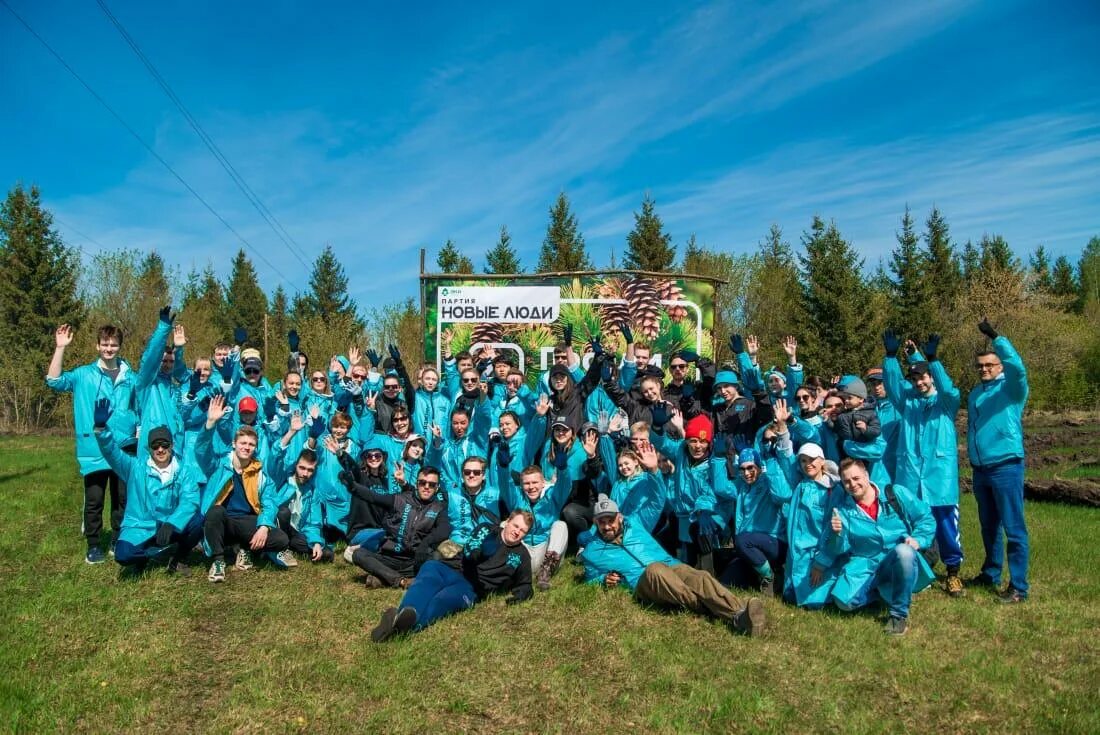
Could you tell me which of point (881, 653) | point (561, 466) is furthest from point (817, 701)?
point (561, 466)

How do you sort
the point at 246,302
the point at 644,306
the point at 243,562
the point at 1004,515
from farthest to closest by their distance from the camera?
1. the point at 246,302
2. the point at 644,306
3. the point at 243,562
4. the point at 1004,515

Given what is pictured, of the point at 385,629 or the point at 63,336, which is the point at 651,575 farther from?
the point at 63,336

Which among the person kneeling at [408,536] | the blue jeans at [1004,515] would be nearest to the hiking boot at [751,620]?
the blue jeans at [1004,515]

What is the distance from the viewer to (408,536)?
6.83 meters

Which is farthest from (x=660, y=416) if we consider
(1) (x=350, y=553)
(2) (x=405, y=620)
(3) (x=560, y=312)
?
(3) (x=560, y=312)

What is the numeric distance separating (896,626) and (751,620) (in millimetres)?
1076

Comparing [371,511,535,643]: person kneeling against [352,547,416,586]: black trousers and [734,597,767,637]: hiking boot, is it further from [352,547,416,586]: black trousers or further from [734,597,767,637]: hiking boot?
[734,597,767,637]: hiking boot

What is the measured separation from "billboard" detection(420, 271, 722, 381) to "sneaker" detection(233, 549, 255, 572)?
5.97 meters

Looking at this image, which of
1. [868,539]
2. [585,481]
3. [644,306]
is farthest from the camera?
[644,306]

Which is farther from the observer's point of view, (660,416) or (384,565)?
(660,416)

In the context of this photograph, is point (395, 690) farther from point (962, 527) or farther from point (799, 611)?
point (962, 527)

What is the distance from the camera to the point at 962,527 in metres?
9.33

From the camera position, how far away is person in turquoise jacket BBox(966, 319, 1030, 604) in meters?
6.00

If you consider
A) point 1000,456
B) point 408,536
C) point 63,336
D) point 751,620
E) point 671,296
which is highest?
point 671,296
